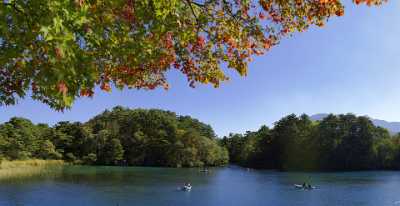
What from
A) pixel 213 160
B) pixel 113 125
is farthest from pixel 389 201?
pixel 113 125

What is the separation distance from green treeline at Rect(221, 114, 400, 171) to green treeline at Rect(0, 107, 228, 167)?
14371mm

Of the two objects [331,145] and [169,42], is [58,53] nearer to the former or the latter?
[169,42]

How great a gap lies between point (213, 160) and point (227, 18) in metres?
83.4

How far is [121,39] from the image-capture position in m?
5.21

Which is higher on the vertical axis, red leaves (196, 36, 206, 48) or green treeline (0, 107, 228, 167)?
green treeline (0, 107, 228, 167)

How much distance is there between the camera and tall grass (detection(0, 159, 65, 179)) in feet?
165

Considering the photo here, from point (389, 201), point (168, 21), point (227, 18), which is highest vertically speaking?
point (227, 18)

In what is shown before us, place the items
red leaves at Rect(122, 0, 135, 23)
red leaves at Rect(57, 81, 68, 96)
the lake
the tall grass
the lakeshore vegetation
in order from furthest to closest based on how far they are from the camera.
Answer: the lakeshore vegetation
the tall grass
the lake
red leaves at Rect(122, 0, 135, 23)
red leaves at Rect(57, 81, 68, 96)

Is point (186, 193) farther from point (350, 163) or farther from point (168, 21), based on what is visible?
point (350, 163)

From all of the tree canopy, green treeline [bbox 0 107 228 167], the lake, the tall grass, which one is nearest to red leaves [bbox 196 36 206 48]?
the tree canopy

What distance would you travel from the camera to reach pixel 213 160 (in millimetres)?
88875

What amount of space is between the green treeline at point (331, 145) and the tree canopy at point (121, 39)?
74.8 metres

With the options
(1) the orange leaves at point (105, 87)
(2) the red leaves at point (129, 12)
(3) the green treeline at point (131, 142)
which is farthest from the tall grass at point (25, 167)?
(2) the red leaves at point (129, 12)

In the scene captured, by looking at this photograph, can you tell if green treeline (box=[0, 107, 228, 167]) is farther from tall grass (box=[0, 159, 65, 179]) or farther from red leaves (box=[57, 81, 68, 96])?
red leaves (box=[57, 81, 68, 96])
